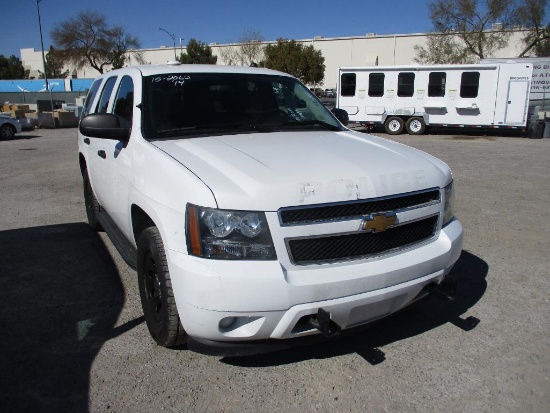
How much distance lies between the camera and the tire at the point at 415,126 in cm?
2038

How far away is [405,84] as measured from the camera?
66.1ft

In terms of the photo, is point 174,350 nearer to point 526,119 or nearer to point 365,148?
point 365,148

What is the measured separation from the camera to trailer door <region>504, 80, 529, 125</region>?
18659mm

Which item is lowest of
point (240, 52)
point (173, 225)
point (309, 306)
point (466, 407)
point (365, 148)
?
point (466, 407)

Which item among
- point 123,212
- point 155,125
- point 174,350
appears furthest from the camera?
point 123,212

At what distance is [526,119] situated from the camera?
62.8 feet

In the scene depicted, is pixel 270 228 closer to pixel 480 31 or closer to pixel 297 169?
pixel 297 169

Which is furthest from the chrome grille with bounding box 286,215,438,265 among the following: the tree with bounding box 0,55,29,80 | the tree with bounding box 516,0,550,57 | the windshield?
the tree with bounding box 0,55,29,80

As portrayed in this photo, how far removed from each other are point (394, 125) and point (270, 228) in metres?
19.6

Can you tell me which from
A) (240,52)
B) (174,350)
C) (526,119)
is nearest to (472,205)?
(174,350)

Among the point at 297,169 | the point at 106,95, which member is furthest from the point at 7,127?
the point at 297,169

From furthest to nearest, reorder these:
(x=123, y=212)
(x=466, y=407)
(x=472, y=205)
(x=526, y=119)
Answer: (x=526, y=119) → (x=472, y=205) → (x=123, y=212) → (x=466, y=407)

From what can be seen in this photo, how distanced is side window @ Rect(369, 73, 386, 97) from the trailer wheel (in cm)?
123

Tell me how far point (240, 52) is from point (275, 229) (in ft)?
→ 253
